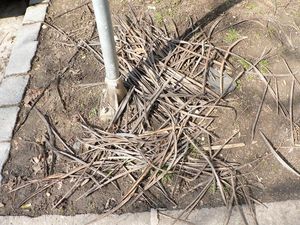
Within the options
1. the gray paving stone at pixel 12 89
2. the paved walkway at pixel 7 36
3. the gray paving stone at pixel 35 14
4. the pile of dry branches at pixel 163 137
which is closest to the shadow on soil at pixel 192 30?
the pile of dry branches at pixel 163 137

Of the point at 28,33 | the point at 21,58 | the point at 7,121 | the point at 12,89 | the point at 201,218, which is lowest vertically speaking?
the point at 201,218

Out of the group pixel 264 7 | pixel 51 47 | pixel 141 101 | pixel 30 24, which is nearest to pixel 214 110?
pixel 141 101

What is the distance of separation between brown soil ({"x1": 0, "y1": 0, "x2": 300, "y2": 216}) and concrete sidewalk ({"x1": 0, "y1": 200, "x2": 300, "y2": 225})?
5 cm

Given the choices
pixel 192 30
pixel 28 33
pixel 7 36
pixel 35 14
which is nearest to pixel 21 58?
pixel 28 33

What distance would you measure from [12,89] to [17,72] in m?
0.19

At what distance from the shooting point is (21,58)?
337 centimetres

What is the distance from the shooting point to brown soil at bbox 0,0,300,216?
2490mm

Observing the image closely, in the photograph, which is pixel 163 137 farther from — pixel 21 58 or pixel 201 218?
Answer: pixel 21 58

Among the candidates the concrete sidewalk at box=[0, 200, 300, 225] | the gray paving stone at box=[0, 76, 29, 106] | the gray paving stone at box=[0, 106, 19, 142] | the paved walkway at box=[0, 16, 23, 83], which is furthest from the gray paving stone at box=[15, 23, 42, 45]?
the concrete sidewalk at box=[0, 200, 300, 225]

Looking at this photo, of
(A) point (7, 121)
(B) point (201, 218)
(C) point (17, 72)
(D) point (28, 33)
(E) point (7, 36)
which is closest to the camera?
(B) point (201, 218)

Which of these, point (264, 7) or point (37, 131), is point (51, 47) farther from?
point (264, 7)

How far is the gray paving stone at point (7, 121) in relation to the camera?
286cm

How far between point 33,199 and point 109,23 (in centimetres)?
125

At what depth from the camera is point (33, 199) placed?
252 cm
